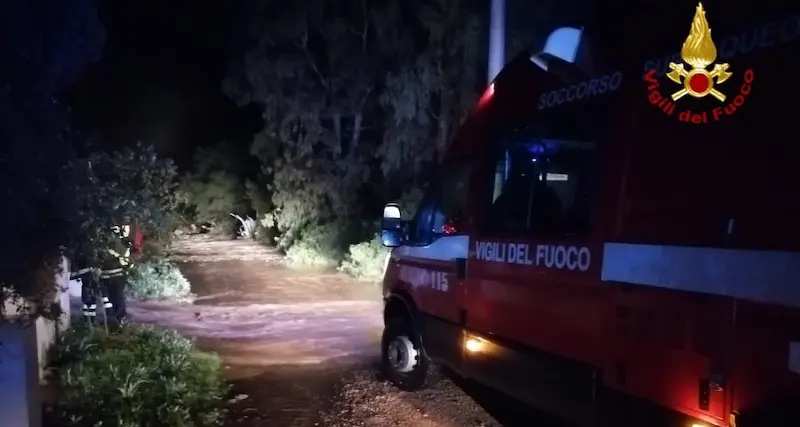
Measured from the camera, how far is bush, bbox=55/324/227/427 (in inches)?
242

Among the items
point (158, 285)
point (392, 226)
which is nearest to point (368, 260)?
point (158, 285)

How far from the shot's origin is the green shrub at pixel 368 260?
1725 cm

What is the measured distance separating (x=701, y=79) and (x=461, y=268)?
2.78 m

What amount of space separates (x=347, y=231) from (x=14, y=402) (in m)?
16.0

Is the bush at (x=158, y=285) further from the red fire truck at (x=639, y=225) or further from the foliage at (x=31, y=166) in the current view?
the red fire truck at (x=639, y=225)

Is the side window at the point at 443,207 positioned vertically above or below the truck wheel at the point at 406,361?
above

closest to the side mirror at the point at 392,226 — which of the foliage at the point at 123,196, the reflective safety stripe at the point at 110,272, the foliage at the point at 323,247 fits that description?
the foliage at the point at 123,196

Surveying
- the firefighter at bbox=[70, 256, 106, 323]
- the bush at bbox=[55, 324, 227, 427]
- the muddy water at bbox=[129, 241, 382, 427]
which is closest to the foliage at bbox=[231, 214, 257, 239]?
the muddy water at bbox=[129, 241, 382, 427]

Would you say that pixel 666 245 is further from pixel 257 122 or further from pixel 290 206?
pixel 257 122

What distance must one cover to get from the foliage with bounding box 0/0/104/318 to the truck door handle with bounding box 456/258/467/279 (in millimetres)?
2826

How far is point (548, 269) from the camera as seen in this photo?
5.13 metres

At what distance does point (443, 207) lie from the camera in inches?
268

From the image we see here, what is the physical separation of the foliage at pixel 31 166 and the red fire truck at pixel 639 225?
2.95 m

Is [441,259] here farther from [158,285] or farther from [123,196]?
[158,285]
